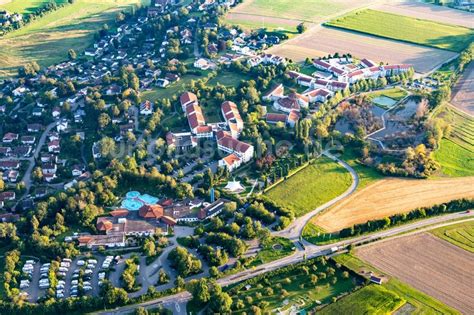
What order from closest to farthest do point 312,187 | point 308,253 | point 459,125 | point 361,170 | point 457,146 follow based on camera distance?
point 308,253 < point 312,187 < point 361,170 < point 457,146 < point 459,125

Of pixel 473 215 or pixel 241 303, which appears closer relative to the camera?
pixel 241 303

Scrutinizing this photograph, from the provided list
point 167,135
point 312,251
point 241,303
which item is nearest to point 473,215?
point 312,251

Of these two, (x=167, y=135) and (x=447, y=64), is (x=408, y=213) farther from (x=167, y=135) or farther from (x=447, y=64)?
(x=447, y=64)

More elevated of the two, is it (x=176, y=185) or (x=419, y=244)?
(x=176, y=185)

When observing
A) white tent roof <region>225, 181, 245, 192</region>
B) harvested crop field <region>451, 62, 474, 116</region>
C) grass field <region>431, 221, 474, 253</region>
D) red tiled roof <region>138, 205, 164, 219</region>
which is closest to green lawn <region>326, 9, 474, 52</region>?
harvested crop field <region>451, 62, 474, 116</region>

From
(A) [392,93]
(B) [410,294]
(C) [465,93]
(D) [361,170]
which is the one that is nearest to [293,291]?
(B) [410,294]

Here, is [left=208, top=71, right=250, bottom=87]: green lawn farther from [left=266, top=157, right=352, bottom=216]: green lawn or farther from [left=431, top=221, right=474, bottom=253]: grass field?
[left=431, top=221, right=474, bottom=253]: grass field

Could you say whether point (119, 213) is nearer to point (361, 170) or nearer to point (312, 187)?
point (312, 187)

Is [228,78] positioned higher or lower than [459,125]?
higher
